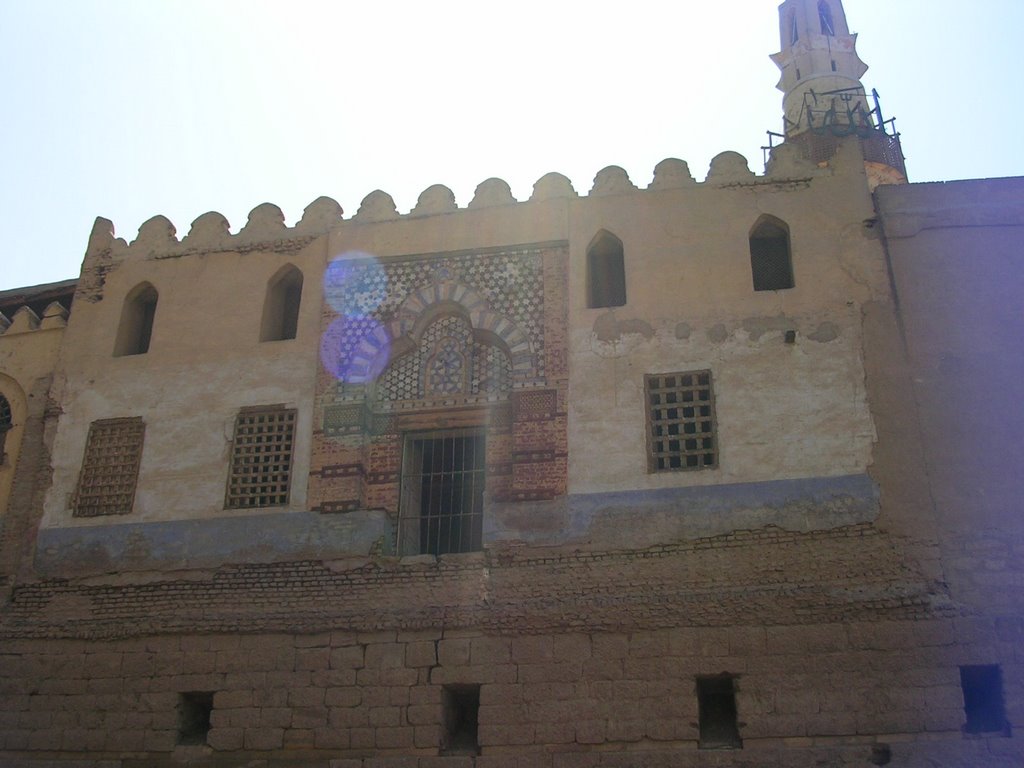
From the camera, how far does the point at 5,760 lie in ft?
37.4

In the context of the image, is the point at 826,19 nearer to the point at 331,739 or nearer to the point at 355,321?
the point at 355,321

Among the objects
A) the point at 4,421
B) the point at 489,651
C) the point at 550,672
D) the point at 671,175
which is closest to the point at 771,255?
the point at 671,175

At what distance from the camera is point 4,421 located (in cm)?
1356

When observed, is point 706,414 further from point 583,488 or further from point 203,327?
point 203,327

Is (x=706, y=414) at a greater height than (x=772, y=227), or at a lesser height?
lesser

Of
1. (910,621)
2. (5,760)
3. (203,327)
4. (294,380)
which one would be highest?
(203,327)

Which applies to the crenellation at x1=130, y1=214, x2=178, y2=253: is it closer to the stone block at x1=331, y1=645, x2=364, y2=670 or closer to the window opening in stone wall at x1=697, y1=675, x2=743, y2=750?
the stone block at x1=331, y1=645, x2=364, y2=670

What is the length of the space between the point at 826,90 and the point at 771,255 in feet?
41.9

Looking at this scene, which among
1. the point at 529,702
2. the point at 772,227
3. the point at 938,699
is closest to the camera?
the point at 938,699

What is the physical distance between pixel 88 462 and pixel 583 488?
607 cm

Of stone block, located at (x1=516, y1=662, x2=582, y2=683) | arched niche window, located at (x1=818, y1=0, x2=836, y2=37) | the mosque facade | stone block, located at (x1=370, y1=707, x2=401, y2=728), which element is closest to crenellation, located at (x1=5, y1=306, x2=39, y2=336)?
the mosque facade

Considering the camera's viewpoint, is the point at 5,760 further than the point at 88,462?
No

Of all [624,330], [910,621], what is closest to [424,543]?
[624,330]

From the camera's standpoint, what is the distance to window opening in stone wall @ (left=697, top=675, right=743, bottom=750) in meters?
9.91
